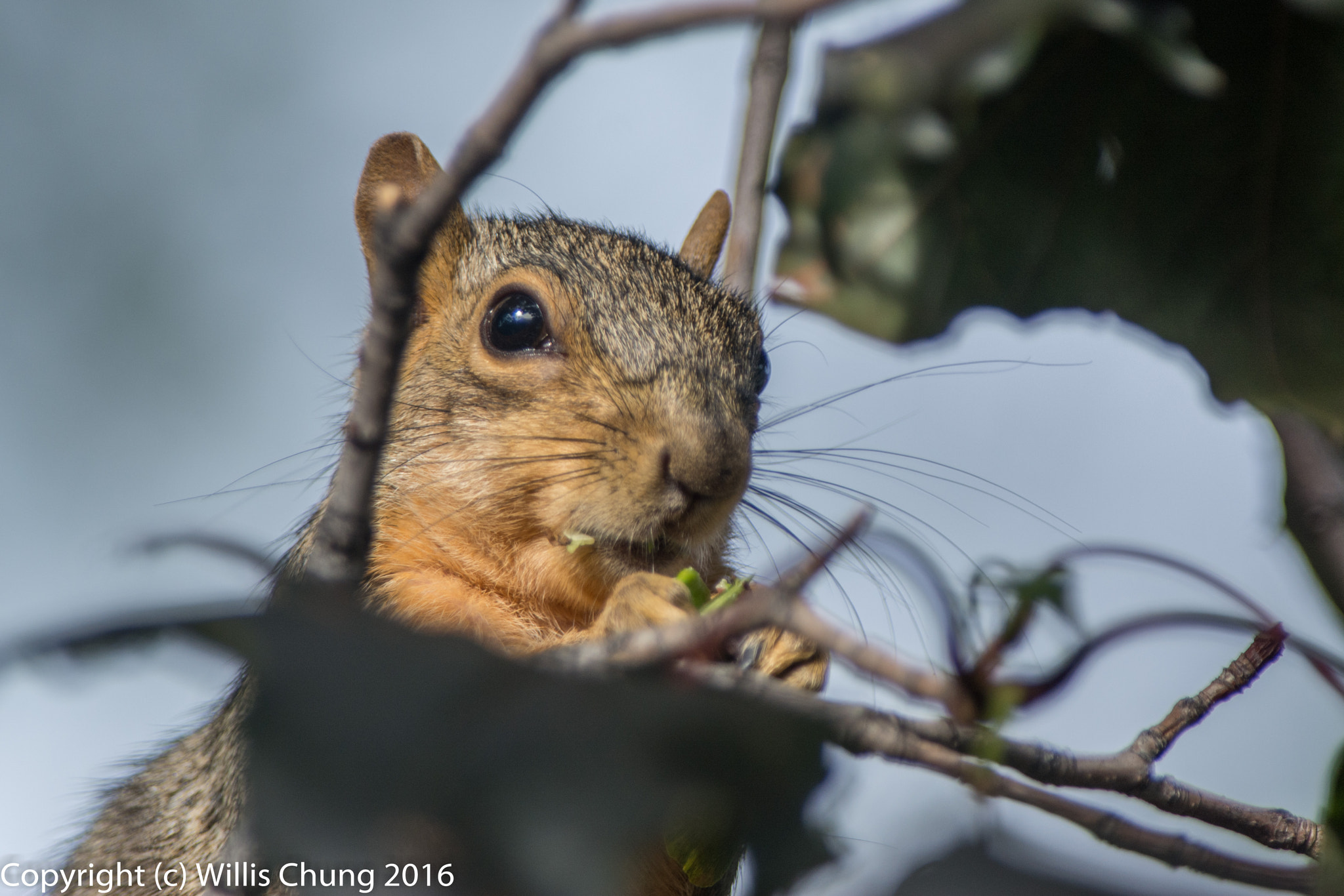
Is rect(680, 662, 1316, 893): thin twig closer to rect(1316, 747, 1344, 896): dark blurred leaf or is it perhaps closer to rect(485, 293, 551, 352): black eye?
rect(1316, 747, 1344, 896): dark blurred leaf

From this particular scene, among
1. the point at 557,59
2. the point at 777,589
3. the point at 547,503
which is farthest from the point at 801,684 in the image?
the point at 557,59

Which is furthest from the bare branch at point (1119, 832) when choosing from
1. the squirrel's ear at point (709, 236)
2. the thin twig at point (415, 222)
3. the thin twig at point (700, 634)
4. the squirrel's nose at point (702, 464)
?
the squirrel's ear at point (709, 236)

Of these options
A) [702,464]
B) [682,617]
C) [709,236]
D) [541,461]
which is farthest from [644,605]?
[709,236]

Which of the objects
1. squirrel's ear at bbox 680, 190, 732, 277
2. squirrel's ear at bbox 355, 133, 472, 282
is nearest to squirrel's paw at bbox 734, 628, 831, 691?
squirrel's ear at bbox 355, 133, 472, 282

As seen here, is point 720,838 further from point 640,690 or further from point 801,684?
point 801,684

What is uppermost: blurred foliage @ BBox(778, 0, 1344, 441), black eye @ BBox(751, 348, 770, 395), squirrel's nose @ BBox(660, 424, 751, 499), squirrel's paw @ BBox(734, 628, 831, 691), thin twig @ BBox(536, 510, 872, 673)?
blurred foliage @ BBox(778, 0, 1344, 441)

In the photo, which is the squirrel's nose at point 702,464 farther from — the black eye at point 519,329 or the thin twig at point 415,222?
the thin twig at point 415,222

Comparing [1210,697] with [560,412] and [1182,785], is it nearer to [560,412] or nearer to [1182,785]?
Result: [1182,785]
